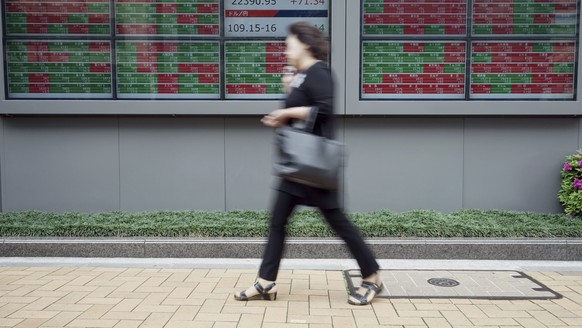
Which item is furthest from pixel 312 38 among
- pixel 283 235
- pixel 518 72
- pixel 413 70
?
pixel 518 72

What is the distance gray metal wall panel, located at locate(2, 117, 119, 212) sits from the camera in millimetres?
6820

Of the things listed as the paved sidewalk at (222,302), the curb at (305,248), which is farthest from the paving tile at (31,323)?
the curb at (305,248)

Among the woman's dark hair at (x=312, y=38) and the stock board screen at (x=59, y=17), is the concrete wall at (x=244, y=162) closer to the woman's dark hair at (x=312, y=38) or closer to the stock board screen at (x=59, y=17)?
the stock board screen at (x=59, y=17)

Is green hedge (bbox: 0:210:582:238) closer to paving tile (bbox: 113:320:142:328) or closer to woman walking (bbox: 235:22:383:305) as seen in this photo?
woman walking (bbox: 235:22:383:305)

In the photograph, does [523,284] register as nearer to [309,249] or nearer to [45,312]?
[309,249]

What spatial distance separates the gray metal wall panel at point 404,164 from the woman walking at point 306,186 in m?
2.78

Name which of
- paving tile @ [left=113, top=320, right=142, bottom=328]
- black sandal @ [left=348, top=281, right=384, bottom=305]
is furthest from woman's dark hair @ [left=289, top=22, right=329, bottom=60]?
paving tile @ [left=113, top=320, right=142, bottom=328]

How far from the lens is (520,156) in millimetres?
6746

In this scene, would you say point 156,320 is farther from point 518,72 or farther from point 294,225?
point 518,72

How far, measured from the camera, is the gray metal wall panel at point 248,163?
268 inches

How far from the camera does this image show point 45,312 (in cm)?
387

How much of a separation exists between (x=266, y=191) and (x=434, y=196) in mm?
2097

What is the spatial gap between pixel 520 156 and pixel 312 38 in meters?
4.02

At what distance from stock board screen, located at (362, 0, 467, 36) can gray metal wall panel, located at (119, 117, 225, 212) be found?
89.2 inches
